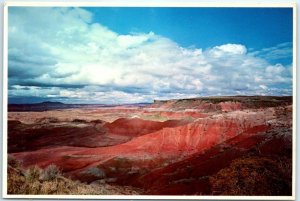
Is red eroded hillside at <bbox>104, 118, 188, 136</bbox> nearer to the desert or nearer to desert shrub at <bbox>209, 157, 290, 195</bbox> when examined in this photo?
the desert

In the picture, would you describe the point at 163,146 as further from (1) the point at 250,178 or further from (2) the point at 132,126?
(1) the point at 250,178

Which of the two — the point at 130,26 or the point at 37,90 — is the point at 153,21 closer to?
the point at 130,26

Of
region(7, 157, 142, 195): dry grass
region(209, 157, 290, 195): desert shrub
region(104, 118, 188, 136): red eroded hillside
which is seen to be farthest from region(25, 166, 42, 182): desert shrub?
region(209, 157, 290, 195): desert shrub

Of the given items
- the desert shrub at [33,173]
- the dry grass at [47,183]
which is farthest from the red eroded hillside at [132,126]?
the desert shrub at [33,173]

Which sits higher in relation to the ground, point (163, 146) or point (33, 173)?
point (163, 146)

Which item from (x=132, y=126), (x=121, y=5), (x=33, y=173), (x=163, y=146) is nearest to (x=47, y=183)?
(x=33, y=173)

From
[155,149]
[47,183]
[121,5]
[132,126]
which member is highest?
[121,5]

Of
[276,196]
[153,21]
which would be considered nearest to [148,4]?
[153,21]
